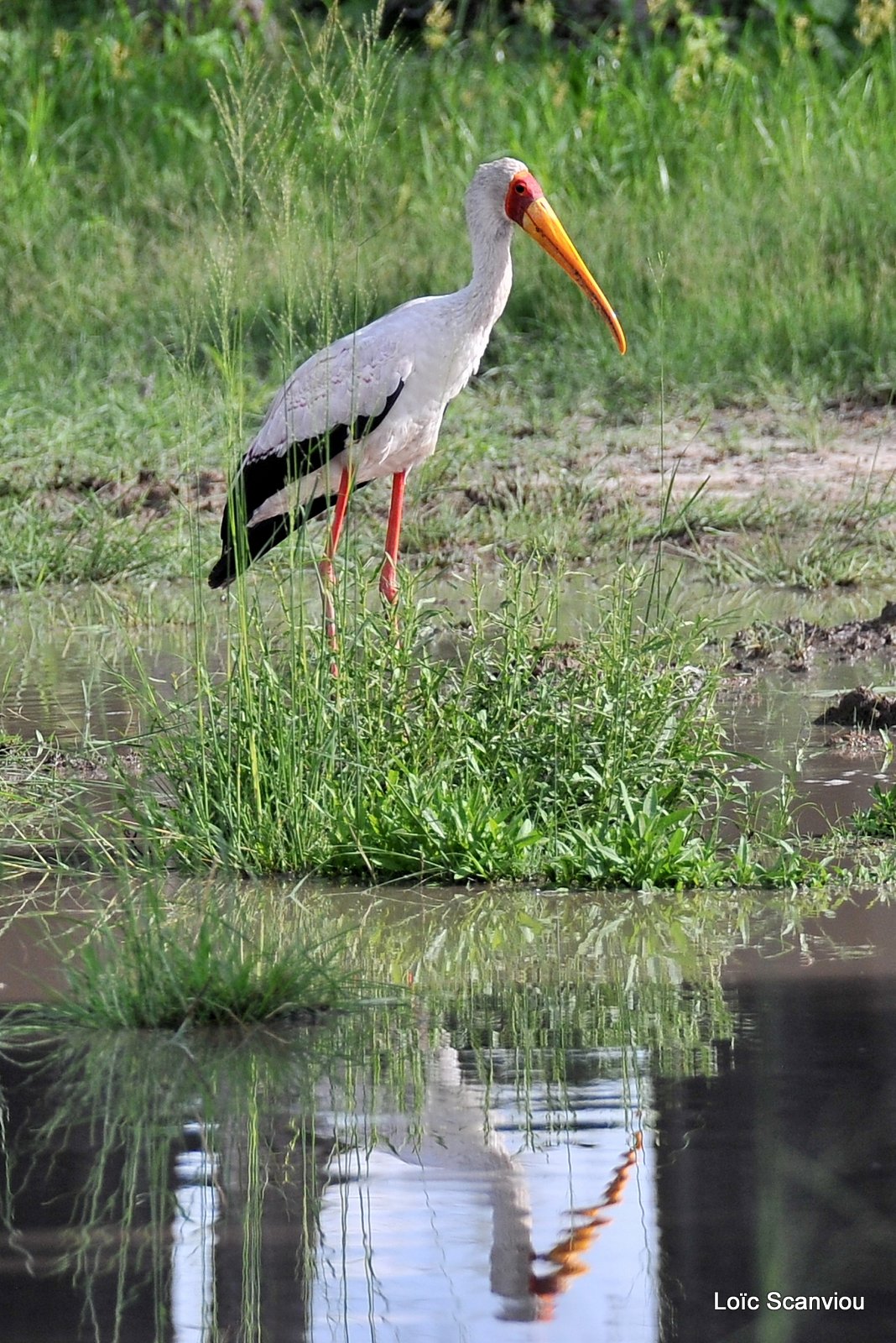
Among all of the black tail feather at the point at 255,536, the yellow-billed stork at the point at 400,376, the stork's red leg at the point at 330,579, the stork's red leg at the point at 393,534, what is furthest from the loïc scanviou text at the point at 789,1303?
the yellow-billed stork at the point at 400,376

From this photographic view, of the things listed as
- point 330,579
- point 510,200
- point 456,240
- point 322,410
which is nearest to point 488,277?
point 510,200

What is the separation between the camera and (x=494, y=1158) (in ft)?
9.36

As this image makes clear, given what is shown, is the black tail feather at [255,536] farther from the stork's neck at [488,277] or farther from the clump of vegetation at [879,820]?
the clump of vegetation at [879,820]

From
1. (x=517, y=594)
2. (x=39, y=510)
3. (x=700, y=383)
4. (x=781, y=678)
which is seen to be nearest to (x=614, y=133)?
(x=700, y=383)

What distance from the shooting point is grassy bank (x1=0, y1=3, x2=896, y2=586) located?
848cm

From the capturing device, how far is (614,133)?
1153 cm

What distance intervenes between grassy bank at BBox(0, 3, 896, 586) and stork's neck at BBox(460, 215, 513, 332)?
126cm

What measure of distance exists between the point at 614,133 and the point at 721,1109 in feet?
30.4

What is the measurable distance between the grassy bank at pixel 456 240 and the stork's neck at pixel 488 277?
49.6 inches

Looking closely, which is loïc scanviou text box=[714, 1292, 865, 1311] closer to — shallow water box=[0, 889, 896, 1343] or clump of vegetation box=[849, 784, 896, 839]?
shallow water box=[0, 889, 896, 1343]

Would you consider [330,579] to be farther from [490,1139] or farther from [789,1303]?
[789,1303]

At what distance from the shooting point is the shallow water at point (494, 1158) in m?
2.46

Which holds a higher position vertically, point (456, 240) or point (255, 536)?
point (456, 240)

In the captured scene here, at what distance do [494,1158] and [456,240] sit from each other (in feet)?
26.6
